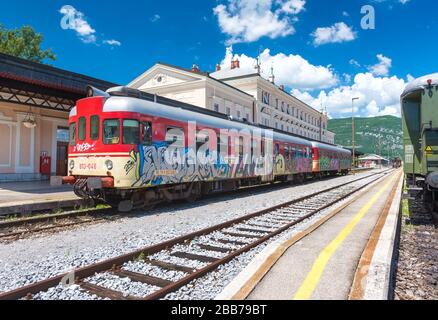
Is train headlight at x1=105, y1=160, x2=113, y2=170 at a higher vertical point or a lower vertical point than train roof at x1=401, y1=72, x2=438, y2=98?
lower

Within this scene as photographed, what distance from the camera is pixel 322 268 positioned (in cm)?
436

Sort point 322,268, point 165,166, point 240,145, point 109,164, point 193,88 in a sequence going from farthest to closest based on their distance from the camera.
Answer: point 193,88
point 240,145
point 165,166
point 109,164
point 322,268

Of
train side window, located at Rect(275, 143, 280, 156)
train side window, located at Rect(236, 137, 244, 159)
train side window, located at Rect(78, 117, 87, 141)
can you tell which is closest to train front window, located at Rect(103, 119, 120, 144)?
train side window, located at Rect(78, 117, 87, 141)

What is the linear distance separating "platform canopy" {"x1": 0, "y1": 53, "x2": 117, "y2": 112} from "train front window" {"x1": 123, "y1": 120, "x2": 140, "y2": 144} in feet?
20.4

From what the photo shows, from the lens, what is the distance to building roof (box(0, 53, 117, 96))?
42.3 ft

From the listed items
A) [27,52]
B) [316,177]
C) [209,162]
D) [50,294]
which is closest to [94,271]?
→ [50,294]

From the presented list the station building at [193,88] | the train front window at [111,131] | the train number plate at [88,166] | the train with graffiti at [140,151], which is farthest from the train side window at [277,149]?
the station building at [193,88]

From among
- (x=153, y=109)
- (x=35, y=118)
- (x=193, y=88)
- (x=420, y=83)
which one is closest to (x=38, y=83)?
(x=35, y=118)

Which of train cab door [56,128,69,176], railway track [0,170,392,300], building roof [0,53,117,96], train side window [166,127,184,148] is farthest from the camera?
train cab door [56,128,69,176]

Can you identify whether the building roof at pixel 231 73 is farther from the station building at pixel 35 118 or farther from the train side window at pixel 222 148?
the train side window at pixel 222 148

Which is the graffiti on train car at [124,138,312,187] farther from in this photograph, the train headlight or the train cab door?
the train cab door

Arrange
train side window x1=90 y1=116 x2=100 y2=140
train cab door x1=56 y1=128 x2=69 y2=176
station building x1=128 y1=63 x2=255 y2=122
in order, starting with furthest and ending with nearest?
1. station building x1=128 y1=63 x2=255 y2=122
2. train cab door x1=56 y1=128 x2=69 y2=176
3. train side window x1=90 y1=116 x2=100 y2=140

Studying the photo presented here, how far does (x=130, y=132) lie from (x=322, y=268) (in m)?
6.52

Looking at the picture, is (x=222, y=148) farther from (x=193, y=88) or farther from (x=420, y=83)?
(x=193, y=88)
